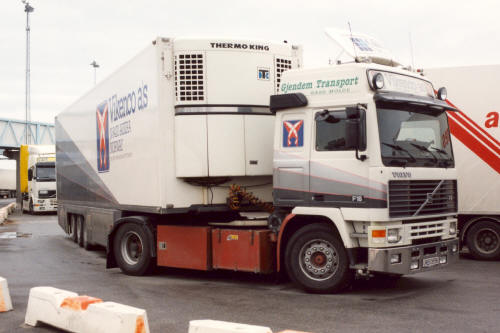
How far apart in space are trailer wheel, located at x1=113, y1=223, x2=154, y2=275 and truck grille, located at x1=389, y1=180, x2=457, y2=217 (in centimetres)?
453

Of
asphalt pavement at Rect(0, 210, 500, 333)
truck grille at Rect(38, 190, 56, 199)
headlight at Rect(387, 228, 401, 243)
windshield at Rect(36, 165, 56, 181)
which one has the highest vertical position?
windshield at Rect(36, 165, 56, 181)

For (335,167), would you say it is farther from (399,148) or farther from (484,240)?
(484,240)

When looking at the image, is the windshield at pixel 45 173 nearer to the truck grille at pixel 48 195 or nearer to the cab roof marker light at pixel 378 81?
the truck grille at pixel 48 195

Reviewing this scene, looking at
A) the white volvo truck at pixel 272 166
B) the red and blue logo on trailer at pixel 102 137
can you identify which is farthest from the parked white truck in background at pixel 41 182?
the white volvo truck at pixel 272 166

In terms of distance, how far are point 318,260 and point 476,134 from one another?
211 inches

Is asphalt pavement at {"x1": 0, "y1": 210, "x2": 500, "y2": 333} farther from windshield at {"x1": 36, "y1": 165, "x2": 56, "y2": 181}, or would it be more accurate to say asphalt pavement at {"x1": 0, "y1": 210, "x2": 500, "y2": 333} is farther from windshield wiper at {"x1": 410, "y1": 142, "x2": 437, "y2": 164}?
windshield at {"x1": 36, "y1": 165, "x2": 56, "y2": 181}

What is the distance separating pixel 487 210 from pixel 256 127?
5.08m

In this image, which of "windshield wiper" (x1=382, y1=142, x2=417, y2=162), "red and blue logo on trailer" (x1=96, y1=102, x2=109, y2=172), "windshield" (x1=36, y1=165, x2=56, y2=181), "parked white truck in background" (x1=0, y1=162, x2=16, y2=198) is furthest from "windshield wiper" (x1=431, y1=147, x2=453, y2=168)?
"parked white truck in background" (x1=0, y1=162, x2=16, y2=198)

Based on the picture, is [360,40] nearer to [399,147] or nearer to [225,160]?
[399,147]

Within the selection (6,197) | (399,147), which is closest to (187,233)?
(399,147)

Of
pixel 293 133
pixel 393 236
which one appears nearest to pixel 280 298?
pixel 393 236

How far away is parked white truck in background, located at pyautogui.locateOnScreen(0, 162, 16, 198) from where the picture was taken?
2995 inches

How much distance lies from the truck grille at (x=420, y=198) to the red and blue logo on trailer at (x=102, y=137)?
6.49 m

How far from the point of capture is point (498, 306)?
25.3ft
